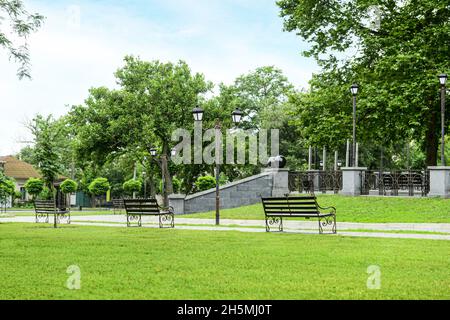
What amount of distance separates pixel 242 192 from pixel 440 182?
1100 centimetres

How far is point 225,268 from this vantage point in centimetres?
919

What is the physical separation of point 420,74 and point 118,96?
81.7 ft

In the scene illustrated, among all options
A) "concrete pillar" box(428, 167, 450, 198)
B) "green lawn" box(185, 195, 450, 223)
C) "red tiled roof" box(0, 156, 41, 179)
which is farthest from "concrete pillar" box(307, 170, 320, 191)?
"red tiled roof" box(0, 156, 41, 179)

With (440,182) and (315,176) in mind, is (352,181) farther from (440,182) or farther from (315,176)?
(440,182)

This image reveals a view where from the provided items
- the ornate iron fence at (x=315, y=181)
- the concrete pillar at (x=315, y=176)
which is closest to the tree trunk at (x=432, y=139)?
the ornate iron fence at (x=315, y=181)

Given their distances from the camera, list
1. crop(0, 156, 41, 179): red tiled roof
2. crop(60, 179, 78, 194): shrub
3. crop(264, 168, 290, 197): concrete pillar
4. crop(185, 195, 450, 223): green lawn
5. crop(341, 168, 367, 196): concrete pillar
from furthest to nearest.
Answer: crop(0, 156, 41, 179): red tiled roof, crop(60, 179, 78, 194): shrub, crop(264, 168, 290, 197): concrete pillar, crop(341, 168, 367, 196): concrete pillar, crop(185, 195, 450, 223): green lawn

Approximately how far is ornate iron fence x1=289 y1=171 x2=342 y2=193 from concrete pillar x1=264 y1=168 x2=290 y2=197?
26cm

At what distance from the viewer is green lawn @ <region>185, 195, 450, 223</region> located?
70.2 feet

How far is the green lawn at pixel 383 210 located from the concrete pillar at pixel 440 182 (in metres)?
0.80

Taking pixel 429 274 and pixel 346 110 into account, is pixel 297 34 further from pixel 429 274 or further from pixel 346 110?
pixel 429 274

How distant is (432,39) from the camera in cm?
2984

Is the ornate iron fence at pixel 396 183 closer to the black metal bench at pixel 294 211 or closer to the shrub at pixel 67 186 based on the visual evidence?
the black metal bench at pixel 294 211

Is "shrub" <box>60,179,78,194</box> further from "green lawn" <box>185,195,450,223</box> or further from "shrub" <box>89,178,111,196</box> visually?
"green lawn" <box>185,195,450,223</box>

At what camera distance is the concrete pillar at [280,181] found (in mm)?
32656
